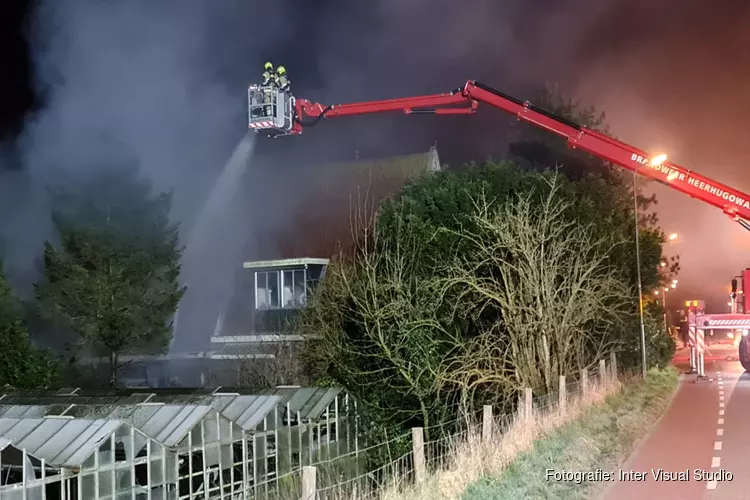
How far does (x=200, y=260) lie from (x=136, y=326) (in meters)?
4.36

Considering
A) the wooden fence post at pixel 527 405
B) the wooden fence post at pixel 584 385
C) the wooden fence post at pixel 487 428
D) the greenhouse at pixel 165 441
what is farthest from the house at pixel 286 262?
the wooden fence post at pixel 487 428

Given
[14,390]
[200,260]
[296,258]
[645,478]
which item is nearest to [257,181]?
[200,260]

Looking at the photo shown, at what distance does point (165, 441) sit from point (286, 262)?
38.7 feet

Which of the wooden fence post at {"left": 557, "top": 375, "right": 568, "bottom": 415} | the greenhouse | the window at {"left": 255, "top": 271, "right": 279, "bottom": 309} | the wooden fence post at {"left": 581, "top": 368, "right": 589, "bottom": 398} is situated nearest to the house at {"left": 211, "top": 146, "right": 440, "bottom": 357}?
the window at {"left": 255, "top": 271, "right": 279, "bottom": 309}

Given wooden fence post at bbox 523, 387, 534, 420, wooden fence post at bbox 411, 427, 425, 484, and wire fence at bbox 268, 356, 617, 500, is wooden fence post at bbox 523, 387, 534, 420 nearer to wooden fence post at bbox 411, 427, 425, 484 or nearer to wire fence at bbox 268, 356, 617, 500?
wire fence at bbox 268, 356, 617, 500

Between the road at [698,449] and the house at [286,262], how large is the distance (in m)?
8.46

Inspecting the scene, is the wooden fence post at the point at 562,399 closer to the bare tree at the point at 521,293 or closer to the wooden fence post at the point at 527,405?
the bare tree at the point at 521,293

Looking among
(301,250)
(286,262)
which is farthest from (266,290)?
(301,250)

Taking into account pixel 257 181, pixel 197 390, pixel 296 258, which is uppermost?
pixel 257 181

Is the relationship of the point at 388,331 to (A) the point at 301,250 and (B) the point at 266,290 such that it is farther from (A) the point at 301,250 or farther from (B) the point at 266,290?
(A) the point at 301,250

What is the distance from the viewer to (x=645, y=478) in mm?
8633

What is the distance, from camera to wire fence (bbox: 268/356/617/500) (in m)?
8.38

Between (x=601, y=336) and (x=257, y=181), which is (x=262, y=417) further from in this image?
(x=257, y=181)

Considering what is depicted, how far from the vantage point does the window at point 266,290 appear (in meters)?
22.2
